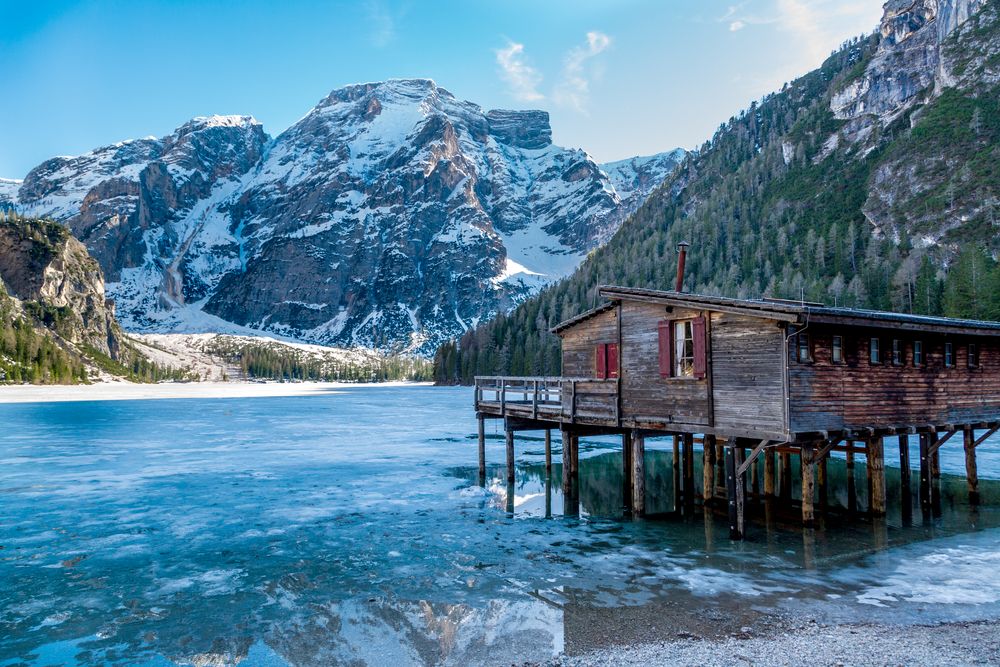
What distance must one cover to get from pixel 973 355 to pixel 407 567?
80.8ft

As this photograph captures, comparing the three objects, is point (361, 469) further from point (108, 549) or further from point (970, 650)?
point (970, 650)

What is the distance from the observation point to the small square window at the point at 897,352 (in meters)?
22.8

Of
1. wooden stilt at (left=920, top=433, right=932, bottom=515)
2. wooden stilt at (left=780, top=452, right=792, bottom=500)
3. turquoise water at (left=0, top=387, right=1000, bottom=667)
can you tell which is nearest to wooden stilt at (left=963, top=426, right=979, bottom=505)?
turquoise water at (left=0, top=387, right=1000, bottom=667)

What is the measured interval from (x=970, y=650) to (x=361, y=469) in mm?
31396

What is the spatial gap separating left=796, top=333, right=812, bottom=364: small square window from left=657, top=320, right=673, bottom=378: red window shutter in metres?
4.28

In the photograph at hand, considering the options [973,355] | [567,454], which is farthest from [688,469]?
[973,355]

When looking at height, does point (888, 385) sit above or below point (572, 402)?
above

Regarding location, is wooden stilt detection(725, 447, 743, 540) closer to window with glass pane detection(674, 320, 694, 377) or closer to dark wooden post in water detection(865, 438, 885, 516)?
window with glass pane detection(674, 320, 694, 377)

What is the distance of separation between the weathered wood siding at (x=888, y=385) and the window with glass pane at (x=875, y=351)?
22 centimetres

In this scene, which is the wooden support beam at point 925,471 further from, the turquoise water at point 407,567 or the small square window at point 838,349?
the small square window at point 838,349

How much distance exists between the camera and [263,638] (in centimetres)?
1322

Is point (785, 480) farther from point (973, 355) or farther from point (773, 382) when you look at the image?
point (773, 382)

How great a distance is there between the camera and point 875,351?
72.2ft

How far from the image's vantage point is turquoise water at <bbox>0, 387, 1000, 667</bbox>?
522 inches
